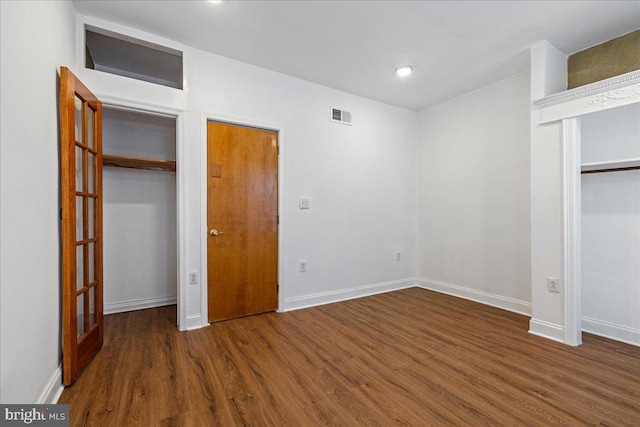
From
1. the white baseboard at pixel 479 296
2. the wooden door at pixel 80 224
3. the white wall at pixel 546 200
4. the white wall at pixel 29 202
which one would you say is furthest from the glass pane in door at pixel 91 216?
the white baseboard at pixel 479 296

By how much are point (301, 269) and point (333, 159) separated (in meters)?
1.45

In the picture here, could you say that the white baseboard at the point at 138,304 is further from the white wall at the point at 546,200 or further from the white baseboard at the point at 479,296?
the white wall at the point at 546,200

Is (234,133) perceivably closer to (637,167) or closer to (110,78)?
(110,78)

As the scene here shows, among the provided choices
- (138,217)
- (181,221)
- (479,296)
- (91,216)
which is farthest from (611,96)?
(138,217)

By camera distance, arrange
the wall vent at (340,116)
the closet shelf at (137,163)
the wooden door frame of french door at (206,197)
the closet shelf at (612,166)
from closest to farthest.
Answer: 1. the closet shelf at (612,166)
2. the wooden door frame of french door at (206,197)
3. the closet shelf at (137,163)
4. the wall vent at (340,116)

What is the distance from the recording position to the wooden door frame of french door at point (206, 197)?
2.89 meters

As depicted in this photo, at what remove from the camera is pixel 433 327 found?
289cm

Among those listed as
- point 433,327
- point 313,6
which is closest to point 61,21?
point 313,6

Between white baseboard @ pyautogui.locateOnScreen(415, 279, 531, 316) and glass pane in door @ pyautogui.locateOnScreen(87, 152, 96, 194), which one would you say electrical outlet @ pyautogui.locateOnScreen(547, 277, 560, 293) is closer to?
white baseboard @ pyautogui.locateOnScreen(415, 279, 531, 316)

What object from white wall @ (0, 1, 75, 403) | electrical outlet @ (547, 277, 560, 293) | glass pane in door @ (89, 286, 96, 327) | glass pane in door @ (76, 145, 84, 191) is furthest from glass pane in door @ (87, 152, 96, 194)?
electrical outlet @ (547, 277, 560, 293)

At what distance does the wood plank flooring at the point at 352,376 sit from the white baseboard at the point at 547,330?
0.09 m

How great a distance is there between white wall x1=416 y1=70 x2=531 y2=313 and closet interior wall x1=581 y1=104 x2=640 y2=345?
52 centimetres

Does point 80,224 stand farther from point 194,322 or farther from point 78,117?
point 194,322

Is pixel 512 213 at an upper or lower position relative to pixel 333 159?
lower
